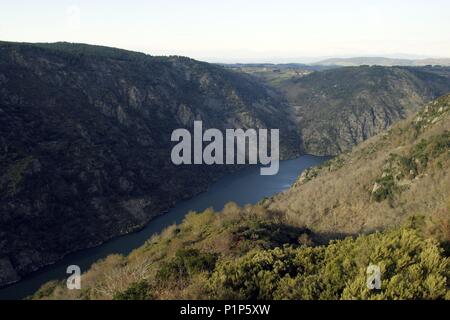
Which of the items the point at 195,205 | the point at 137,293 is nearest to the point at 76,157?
the point at 195,205

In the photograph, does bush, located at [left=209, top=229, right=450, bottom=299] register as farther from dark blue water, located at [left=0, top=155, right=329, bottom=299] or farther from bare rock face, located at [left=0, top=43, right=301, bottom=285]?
bare rock face, located at [left=0, top=43, right=301, bottom=285]

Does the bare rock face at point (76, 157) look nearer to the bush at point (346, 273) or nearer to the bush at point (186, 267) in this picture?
the bush at point (186, 267)

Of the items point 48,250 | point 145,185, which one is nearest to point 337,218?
point 48,250

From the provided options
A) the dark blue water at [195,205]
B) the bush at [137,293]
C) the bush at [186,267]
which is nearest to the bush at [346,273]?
the bush at [137,293]

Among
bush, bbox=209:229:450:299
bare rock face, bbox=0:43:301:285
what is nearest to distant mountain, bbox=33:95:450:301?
bush, bbox=209:229:450:299

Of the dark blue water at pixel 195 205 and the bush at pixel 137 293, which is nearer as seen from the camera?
the bush at pixel 137 293
